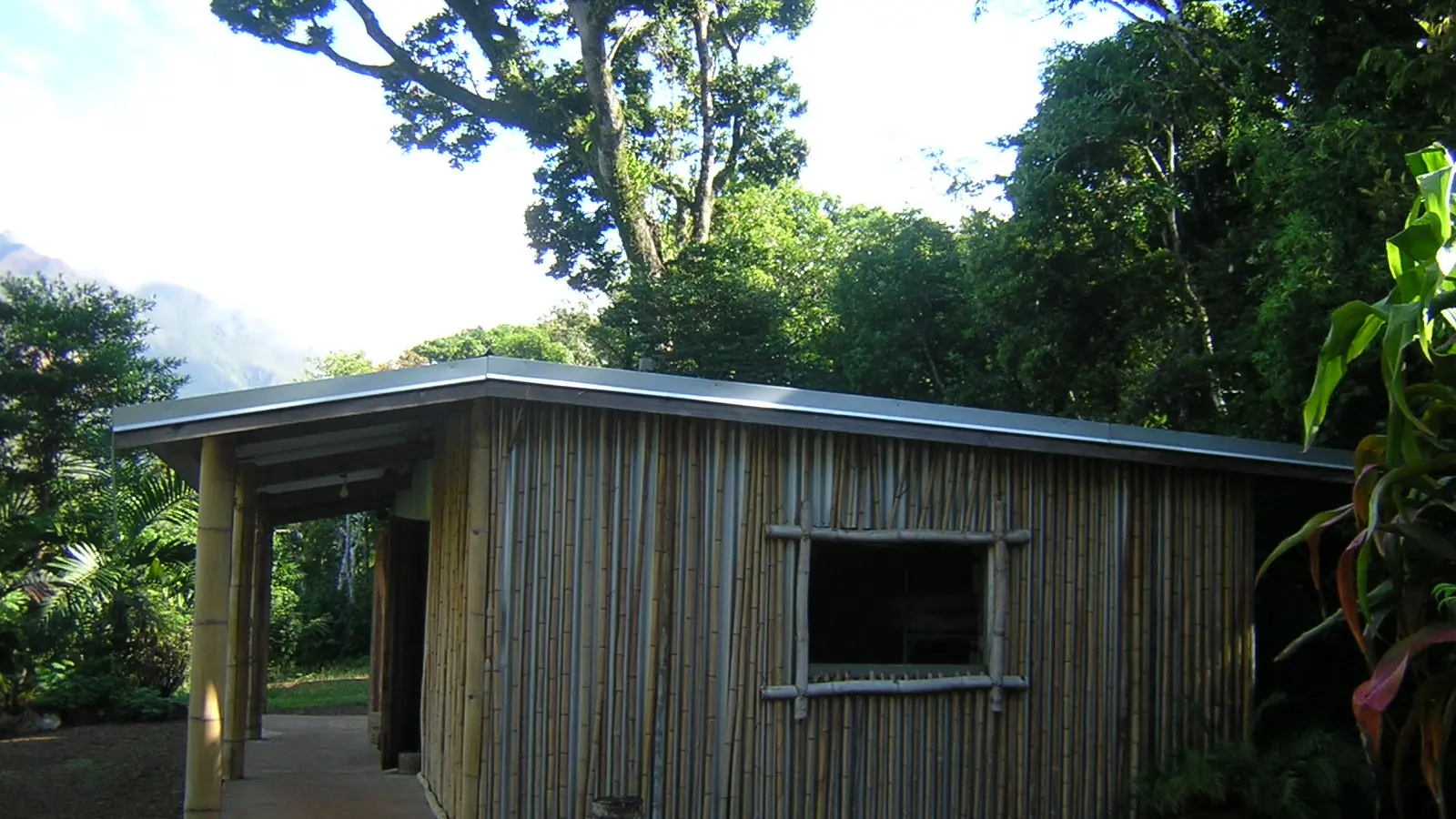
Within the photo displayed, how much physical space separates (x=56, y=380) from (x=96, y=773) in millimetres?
11117

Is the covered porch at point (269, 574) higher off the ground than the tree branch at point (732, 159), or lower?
lower

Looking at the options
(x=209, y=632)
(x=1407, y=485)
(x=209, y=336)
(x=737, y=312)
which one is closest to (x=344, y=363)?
(x=737, y=312)

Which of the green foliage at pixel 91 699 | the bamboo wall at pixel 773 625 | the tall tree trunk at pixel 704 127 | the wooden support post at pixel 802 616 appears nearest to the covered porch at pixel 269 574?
the bamboo wall at pixel 773 625

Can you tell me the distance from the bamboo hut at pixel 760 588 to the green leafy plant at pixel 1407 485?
220 cm

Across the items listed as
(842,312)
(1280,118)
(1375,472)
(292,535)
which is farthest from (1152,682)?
(292,535)

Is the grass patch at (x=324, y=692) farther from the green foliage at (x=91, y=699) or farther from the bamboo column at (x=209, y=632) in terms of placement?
the bamboo column at (x=209, y=632)

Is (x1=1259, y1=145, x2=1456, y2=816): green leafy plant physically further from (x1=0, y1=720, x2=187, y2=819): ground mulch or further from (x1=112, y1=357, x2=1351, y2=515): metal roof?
(x1=0, y1=720, x2=187, y2=819): ground mulch

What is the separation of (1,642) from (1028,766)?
425 inches

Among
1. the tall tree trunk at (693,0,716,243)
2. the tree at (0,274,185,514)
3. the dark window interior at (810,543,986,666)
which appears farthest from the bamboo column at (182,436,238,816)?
the tall tree trunk at (693,0,716,243)

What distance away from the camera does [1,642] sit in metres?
12.9

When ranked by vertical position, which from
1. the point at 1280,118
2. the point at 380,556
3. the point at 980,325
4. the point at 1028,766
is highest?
the point at 1280,118

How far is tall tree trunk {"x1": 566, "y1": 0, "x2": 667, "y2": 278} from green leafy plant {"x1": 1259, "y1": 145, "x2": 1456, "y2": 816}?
775 inches

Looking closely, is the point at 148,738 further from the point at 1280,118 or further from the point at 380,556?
the point at 1280,118

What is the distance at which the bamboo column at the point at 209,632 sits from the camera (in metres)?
5.94
